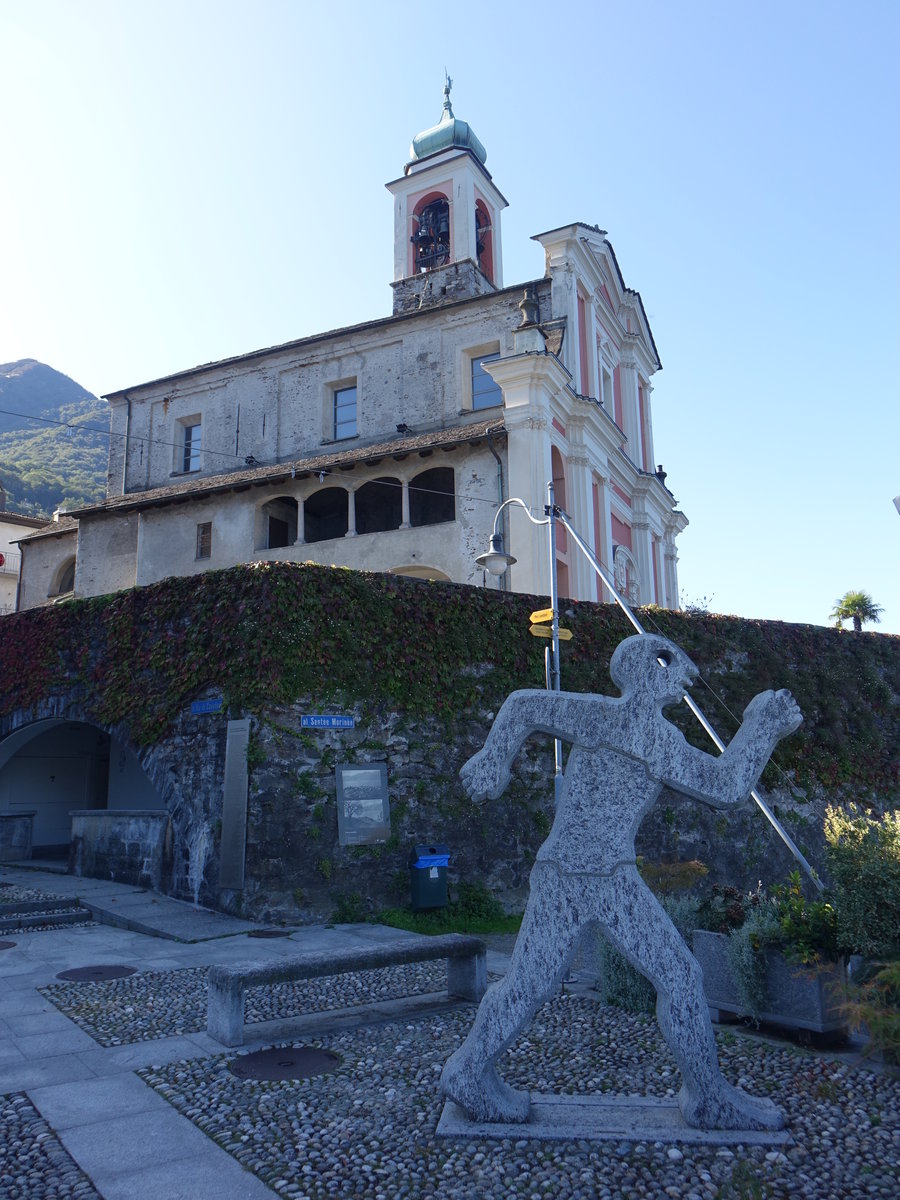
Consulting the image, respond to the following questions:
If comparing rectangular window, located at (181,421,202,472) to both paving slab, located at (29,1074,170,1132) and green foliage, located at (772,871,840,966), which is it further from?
green foliage, located at (772,871,840,966)

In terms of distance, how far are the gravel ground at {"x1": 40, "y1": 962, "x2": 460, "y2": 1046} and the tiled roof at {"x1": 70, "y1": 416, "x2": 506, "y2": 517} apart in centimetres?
1585

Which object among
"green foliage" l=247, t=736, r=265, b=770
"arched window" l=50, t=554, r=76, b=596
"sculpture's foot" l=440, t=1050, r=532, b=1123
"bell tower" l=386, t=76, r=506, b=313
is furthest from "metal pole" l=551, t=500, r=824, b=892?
"arched window" l=50, t=554, r=76, b=596

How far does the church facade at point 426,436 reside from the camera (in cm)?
2250

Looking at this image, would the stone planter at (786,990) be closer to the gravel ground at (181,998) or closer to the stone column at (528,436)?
the gravel ground at (181,998)

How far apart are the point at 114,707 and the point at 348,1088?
30.9 ft

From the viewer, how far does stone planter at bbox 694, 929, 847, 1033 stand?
5.75 m

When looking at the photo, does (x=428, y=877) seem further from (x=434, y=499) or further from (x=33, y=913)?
(x=434, y=499)

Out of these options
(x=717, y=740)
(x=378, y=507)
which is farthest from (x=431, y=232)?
(x=717, y=740)

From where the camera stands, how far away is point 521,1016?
4527 millimetres

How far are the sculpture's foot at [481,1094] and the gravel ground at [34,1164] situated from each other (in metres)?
1.66

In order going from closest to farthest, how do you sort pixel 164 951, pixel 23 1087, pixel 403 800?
pixel 23 1087, pixel 164 951, pixel 403 800

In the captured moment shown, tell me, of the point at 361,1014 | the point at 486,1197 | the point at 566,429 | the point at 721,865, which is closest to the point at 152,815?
the point at 361,1014

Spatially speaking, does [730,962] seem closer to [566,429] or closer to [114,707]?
[114,707]

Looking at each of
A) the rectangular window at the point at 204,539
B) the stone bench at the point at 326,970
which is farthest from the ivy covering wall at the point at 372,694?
the rectangular window at the point at 204,539
